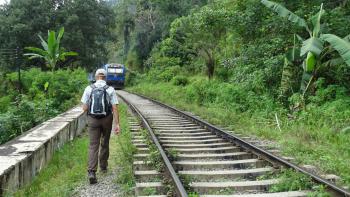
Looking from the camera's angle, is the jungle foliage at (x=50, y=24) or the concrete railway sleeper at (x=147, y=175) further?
the jungle foliage at (x=50, y=24)

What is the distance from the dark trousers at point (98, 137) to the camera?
6.72m

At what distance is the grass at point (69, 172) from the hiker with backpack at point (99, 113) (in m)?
0.44

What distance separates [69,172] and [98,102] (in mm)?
1505

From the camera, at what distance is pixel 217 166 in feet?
22.0

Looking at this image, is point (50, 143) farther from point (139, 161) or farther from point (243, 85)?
point (243, 85)

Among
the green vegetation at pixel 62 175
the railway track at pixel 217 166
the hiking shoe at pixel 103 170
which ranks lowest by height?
the green vegetation at pixel 62 175

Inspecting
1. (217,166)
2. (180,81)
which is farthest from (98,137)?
(180,81)

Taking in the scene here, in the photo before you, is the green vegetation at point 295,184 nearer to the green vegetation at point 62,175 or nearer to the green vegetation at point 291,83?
the green vegetation at point 291,83

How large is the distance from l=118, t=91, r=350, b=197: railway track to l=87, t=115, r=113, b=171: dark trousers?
62cm

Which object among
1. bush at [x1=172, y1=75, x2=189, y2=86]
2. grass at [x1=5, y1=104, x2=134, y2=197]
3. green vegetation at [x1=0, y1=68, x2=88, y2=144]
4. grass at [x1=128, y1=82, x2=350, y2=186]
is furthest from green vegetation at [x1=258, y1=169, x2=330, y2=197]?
bush at [x1=172, y1=75, x2=189, y2=86]

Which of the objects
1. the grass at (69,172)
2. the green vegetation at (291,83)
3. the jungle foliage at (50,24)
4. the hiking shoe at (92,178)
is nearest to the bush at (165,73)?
the jungle foliage at (50,24)

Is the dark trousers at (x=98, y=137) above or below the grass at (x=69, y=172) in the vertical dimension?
above

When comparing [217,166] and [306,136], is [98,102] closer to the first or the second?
[217,166]

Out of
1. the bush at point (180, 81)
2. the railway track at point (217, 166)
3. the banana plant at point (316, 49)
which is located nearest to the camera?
the railway track at point (217, 166)
